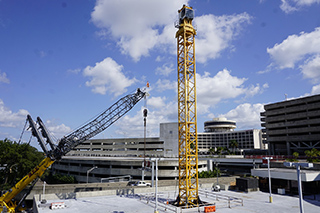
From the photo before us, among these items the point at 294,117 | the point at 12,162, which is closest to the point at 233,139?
Result: the point at 294,117

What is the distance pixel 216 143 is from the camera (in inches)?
7662

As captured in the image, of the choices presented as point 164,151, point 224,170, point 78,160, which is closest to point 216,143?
point 224,170

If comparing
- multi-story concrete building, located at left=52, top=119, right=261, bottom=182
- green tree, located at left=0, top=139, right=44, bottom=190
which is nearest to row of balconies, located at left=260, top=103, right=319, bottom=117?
multi-story concrete building, located at left=52, top=119, right=261, bottom=182

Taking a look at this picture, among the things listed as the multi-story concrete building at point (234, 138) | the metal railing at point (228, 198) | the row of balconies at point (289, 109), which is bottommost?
the metal railing at point (228, 198)

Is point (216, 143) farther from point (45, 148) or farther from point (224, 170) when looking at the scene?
point (45, 148)

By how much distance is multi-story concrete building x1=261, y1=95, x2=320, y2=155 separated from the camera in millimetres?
91500

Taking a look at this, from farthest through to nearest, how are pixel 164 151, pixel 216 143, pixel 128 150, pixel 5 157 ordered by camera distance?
1. pixel 216 143
2. pixel 128 150
3. pixel 164 151
4. pixel 5 157

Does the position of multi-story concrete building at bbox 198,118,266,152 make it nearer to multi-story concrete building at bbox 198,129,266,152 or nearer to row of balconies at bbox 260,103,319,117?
multi-story concrete building at bbox 198,129,266,152

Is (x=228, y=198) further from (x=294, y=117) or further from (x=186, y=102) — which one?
(x=294, y=117)

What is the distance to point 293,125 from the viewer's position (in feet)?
324

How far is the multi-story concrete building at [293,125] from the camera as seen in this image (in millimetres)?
91500

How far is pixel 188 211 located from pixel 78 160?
69531 mm

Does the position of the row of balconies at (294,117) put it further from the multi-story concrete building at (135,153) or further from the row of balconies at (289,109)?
the multi-story concrete building at (135,153)

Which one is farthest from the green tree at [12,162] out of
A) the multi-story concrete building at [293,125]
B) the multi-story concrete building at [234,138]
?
the multi-story concrete building at [234,138]
